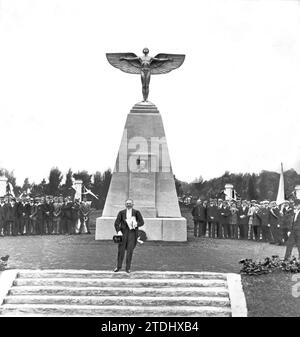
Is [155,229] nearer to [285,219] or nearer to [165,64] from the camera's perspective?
[285,219]

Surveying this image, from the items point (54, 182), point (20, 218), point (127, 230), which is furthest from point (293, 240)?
point (54, 182)

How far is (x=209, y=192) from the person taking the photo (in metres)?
22.2

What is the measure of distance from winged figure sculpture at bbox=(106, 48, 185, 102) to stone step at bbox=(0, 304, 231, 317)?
822cm

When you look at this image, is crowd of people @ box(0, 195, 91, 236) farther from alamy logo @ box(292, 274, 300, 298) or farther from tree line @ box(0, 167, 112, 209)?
alamy logo @ box(292, 274, 300, 298)

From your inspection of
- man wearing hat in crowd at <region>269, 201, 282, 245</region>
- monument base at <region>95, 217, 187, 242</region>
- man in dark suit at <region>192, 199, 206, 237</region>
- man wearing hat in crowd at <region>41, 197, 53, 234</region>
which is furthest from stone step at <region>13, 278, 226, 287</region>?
man wearing hat in crowd at <region>41, 197, 53, 234</region>

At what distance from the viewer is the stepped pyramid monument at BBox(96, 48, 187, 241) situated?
14.5m

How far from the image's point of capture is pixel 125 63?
14.8 meters

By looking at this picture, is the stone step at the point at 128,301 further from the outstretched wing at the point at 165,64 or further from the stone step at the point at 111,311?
the outstretched wing at the point at 165,64

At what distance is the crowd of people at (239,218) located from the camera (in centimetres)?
1509

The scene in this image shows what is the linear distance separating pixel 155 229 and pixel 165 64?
5.29 meters

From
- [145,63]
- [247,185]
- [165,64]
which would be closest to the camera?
[145,63]

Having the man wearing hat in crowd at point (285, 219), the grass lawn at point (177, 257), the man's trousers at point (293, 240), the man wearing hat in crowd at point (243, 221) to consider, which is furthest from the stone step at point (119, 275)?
the man wearing hat in crowd at point (243, 221)
